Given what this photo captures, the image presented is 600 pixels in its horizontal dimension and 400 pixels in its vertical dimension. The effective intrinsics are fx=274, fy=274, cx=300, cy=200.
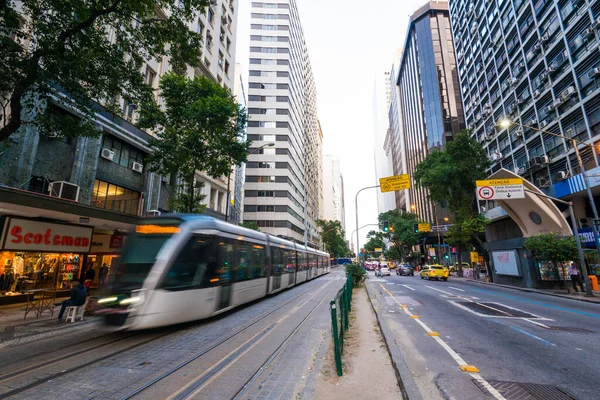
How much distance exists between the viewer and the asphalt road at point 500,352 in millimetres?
4277

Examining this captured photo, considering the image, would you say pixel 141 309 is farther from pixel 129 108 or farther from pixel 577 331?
pixel 129 108

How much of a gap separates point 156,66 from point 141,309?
20.7 m

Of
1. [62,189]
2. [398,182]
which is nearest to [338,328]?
[398,182]

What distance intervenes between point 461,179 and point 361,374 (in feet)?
106

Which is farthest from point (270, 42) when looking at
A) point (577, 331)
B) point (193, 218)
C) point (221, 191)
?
point (577, 331)

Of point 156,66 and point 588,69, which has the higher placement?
point 588,69

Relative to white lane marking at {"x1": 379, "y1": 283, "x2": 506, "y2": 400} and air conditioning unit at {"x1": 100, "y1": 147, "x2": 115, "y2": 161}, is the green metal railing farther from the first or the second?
air conditioning unit at {"x1": 100, "y1": 147, "x2": 115, "y2": 161}

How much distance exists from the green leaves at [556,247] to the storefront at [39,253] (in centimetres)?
2764

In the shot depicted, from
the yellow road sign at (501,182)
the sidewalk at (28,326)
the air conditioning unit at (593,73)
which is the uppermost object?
the air conditioning unit at (593,73)

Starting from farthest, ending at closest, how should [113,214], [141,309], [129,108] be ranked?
1. [129,108]
2. [113,214]
3. [141,309]

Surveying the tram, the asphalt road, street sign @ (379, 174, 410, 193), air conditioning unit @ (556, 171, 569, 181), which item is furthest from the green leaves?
the tram

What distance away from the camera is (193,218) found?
8445mm

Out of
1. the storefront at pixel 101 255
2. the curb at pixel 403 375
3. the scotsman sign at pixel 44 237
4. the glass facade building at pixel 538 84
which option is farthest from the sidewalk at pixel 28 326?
the glass facade building at pixel 538 84

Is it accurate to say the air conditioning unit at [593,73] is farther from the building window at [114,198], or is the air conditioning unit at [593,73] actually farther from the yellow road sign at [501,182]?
the building window at [114,198]
